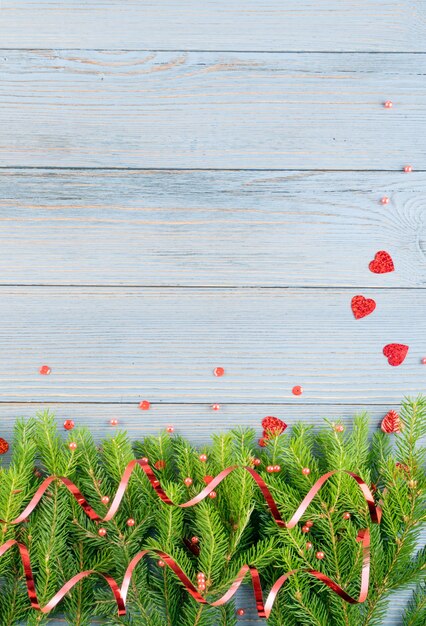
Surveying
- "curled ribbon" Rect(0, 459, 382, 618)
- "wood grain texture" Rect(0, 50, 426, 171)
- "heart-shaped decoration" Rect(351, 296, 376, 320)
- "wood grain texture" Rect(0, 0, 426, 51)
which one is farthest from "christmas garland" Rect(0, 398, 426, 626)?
"wood grain texture" Rect(0, 0, 426, 51)

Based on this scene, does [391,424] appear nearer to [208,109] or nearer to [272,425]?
[272,425]

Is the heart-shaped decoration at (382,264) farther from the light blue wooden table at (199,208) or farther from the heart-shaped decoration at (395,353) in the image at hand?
the heart-shaped decoration at (395,353)

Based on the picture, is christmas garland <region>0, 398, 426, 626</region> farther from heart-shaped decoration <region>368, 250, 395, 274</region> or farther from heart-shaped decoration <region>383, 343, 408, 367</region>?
heart-shaped decoration <region>368, 250, 395, 274</region>

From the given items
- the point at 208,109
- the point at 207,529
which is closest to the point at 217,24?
the point at 208,109

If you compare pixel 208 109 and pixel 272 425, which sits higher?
pixel 208 109

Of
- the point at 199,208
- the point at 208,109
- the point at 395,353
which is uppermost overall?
the point at 208,109

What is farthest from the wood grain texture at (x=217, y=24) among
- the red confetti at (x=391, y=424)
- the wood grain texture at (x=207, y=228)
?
the red confetti at (x=391, y=424)
